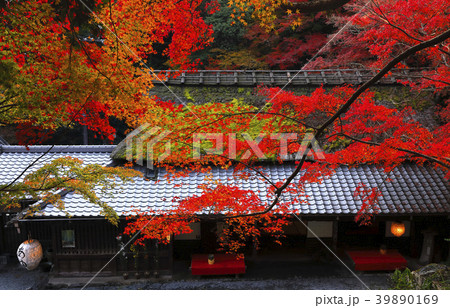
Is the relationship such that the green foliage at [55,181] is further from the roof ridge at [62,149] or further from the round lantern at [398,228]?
the round lantern at [398,228]

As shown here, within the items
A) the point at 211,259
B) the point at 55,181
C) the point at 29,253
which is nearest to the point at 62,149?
the point at 29,253

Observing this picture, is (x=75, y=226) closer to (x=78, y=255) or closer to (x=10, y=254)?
(x=78, y=255)

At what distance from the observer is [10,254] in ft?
32.7

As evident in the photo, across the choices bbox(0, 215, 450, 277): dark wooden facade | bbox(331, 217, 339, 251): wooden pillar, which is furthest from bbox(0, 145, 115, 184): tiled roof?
bbox(331, 217, 339, 251): wooden pillar

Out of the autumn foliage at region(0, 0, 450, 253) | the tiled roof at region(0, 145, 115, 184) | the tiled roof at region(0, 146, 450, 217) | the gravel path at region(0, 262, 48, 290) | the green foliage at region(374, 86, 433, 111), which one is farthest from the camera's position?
the green foliage at region(374, 86, 433, 111)

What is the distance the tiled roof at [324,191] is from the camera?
8.27 meters

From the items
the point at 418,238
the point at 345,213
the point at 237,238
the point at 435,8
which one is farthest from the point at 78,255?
the point at 435,8

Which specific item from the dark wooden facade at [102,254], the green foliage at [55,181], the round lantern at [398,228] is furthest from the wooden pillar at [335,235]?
the green foliage at [55,181]

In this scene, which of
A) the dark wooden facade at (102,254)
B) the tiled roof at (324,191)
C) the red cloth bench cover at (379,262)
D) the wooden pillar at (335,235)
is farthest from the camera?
the wooden pillar at (335,235)

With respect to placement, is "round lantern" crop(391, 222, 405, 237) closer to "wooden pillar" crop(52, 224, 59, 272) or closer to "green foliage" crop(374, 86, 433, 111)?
"green foliage" crop(374, 86, 433, 111)

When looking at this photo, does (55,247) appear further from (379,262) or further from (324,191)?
(379,262)

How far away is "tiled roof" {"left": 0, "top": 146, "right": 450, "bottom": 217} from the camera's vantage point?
325 inches

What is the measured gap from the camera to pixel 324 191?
352 inches

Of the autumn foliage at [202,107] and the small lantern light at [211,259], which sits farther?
the small lantern light at [211,259]
